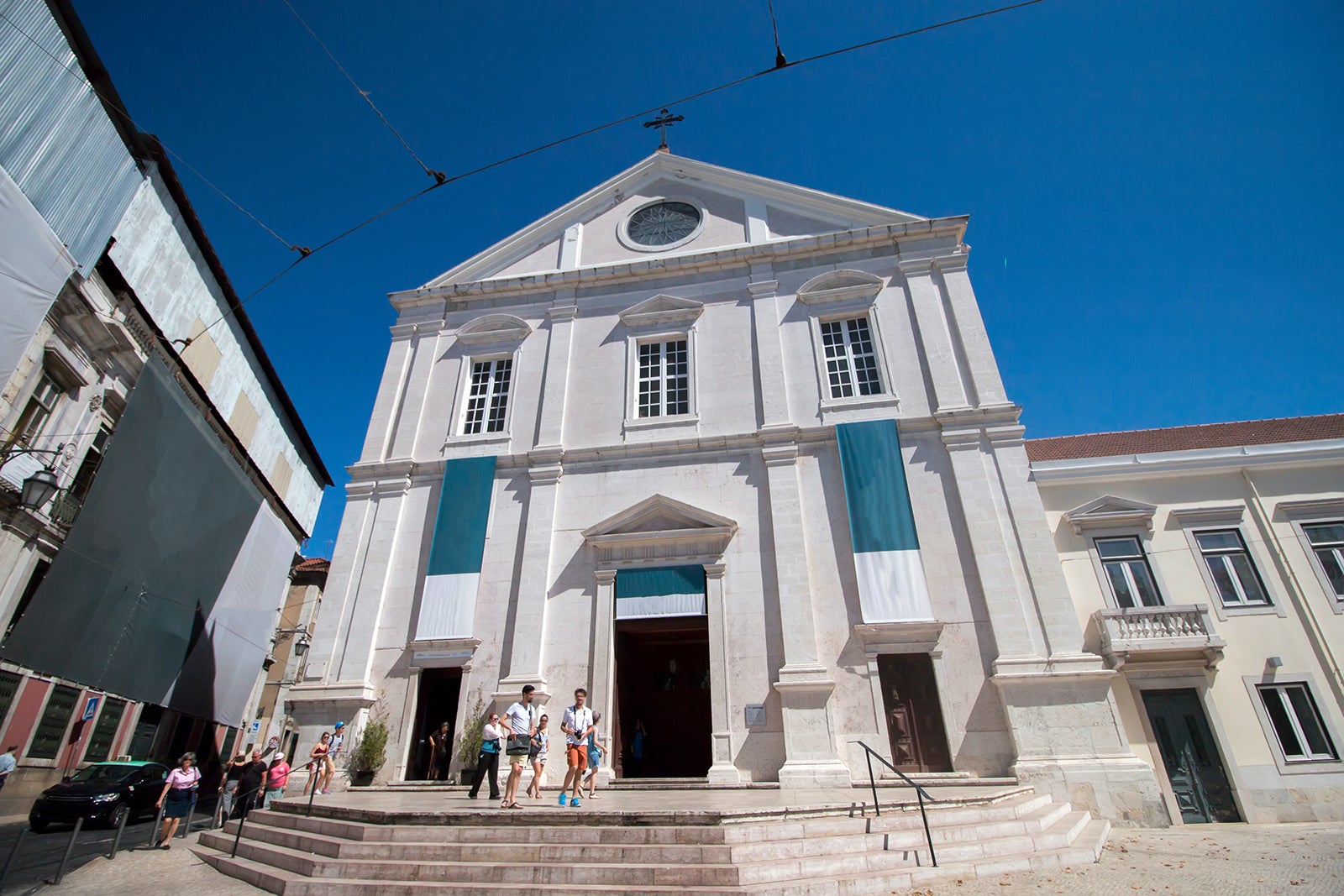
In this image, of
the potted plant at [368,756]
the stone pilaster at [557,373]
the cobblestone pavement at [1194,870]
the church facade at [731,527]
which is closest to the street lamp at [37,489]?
the church facade at [731,527]

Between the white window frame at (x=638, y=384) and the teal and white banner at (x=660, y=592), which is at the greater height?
the white window frame at (x=638, y=384)

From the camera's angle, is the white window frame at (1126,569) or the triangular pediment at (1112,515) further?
the triangular pediment at (1112,515)

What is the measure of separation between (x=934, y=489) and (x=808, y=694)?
506cm

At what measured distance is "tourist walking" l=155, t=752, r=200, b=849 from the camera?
10070 millimetres

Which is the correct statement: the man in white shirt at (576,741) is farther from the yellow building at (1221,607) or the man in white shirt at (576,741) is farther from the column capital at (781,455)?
the yellow building at (1221,607)

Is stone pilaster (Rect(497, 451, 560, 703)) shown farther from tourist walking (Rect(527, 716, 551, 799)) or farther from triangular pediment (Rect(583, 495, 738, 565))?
tourist walking (Rect(527, 716, 551, 799))

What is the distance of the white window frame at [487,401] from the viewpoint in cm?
1617

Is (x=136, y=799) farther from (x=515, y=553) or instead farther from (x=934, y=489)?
(x=934, y=489)

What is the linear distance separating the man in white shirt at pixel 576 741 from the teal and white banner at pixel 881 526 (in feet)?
19.6

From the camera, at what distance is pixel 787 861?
257 inches

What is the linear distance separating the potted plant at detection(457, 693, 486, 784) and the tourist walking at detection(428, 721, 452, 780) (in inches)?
24.2

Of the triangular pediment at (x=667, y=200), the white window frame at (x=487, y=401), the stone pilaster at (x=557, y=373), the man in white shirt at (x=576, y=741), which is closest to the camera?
the man in white shirt at (x=576, y=741)

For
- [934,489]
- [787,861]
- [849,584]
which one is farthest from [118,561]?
[934,489]

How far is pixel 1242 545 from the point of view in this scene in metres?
13.4
